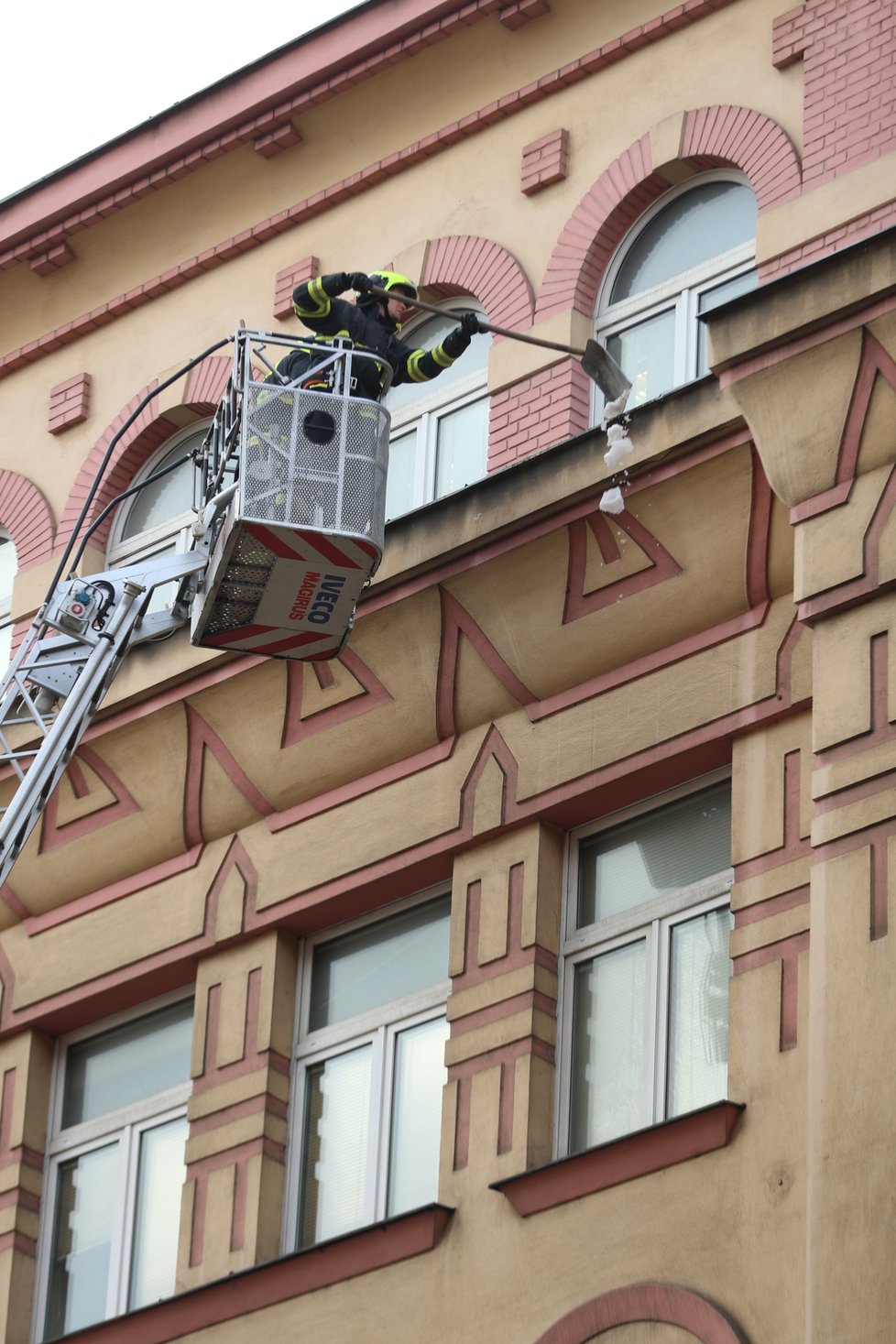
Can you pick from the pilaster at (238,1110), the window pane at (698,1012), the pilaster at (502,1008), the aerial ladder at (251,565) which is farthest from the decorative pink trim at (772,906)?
the pilaster at (238,1110)

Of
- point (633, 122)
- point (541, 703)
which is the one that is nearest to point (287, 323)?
point (633, 122)

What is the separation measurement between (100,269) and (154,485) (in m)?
1.48

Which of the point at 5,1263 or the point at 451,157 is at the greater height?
the point at 451,157

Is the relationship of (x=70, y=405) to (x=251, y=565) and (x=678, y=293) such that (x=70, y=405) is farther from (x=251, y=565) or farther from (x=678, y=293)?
(x=251, y=565)

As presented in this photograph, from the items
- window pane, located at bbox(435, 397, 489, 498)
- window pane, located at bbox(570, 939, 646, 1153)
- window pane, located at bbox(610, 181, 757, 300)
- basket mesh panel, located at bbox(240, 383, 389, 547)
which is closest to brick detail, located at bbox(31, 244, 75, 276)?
window pane, located at bbox(435, 397, 489, 498)

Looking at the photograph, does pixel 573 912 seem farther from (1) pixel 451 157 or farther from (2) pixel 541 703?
(1) pixel 451 157

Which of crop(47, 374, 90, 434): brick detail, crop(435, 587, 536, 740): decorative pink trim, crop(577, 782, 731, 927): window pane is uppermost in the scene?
crop(47, 374, 90, 434): brick detail

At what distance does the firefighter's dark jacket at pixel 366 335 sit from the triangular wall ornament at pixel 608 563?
109cm

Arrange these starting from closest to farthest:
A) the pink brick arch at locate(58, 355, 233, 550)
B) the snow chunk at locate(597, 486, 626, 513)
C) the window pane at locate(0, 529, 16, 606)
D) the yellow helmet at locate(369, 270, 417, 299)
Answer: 1. the snow chunk at locate(597, 486, 626, 513)
2. the yellow helmet at locate(369, 270, 417, 299)
3. the pink brick arch at locate(58, 355, 233, 550)
4. the window pane at locate(0, 529, 16, 606)

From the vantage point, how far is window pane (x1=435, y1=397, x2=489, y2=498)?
17.8 metres

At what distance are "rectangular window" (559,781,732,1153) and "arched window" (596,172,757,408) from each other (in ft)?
8.38

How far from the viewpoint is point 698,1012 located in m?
15.1

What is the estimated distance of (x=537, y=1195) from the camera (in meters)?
14.7

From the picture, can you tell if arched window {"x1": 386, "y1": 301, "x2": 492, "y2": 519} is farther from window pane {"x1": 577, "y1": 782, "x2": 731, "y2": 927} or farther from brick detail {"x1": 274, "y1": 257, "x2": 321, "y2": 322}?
window pane {"x1": 577, "y1": 782, "x2": 731, "y2": 927}
